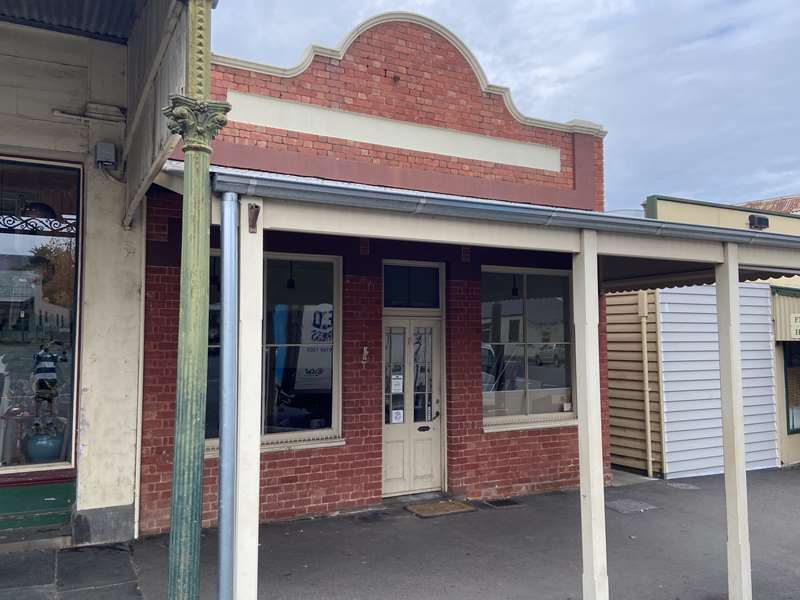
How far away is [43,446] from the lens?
19.9 feet

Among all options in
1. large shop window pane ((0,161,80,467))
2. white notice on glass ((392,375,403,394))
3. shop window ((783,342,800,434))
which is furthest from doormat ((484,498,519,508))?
shop window ((783,342,800,434))

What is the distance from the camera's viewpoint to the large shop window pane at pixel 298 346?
23.5ft

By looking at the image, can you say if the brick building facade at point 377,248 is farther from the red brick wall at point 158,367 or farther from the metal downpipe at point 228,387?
the metal downpipe at point 228,387

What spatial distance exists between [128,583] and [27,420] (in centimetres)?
202

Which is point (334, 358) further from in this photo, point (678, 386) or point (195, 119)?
point (678, 386)

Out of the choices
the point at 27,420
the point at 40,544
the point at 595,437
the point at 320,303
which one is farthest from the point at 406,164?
the point at 40,544

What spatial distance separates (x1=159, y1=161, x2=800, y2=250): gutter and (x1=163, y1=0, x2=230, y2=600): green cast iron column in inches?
12.0

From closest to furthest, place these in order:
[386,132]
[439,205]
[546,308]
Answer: [439,205] → [386,132] → [546,308]

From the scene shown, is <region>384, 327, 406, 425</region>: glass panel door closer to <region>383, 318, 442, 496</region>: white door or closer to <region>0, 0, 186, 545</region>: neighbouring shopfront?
<region>383, 318, 442, 496</region>: white door

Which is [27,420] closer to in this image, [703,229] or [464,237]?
[464,237]

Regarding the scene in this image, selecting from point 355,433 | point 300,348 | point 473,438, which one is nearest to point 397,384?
point 355,433

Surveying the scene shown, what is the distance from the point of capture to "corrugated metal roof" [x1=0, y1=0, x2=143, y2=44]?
5738 mm

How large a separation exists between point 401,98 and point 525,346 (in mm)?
3708

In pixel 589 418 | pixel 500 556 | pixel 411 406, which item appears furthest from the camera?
pixel 411 406
